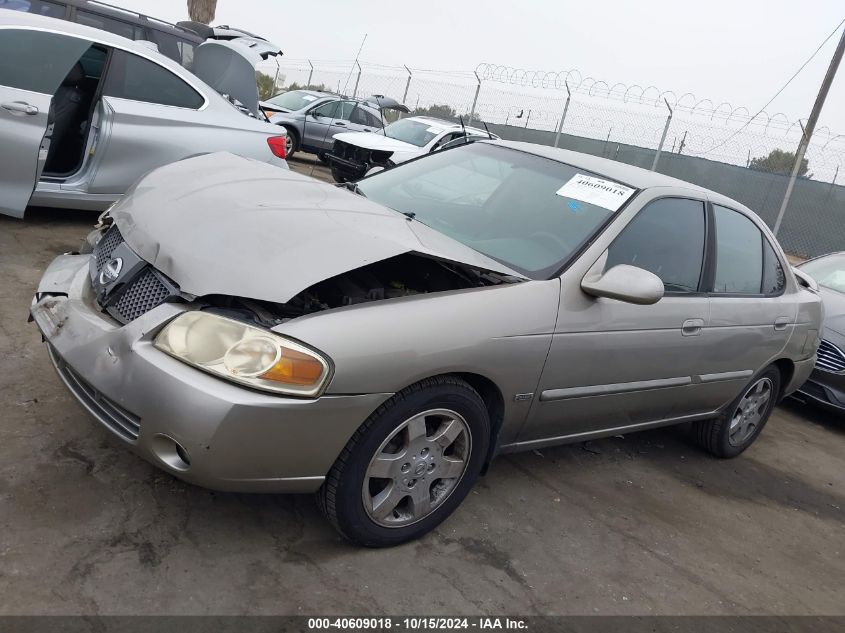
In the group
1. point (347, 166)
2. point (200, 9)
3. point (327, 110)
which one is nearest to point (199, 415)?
point (347, 166)

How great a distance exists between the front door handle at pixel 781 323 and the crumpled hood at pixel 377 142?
25.0 ft

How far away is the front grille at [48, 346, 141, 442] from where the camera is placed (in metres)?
2.31

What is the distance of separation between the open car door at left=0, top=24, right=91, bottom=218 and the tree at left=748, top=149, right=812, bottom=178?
47.8 ft

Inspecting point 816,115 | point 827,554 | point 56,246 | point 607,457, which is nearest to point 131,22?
point 56,246

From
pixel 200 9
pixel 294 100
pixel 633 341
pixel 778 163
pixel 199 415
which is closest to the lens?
pixel 199 415

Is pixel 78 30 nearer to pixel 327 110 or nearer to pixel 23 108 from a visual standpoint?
pixel 23 108

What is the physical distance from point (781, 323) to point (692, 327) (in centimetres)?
109

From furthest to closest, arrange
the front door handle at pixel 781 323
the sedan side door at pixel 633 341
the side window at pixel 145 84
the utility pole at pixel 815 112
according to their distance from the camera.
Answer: the utility pole at pixel 815 112, the side window at pixel 145 84, the front door handle at pixel 781 323, the sedan side door at pixel 633 341

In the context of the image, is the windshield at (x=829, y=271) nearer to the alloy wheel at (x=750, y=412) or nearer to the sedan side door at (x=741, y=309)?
the alloy wheel at (x=750, y=412)

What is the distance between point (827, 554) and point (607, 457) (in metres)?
1.16

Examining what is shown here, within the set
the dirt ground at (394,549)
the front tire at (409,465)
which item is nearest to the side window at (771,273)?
the dirt ground at (394,549)

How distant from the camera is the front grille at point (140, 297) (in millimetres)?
2492

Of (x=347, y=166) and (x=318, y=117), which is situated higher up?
(x=318, y=117)

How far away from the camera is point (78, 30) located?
17.2 feet
